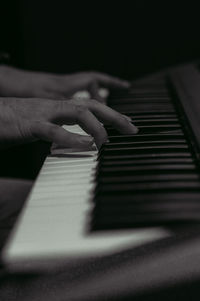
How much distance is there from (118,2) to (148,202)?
1762mm

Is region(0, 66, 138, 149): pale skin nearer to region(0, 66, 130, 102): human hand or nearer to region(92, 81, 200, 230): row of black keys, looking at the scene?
region(92, 81, 200, 230): row of black keys

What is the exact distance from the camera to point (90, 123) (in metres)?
0.92

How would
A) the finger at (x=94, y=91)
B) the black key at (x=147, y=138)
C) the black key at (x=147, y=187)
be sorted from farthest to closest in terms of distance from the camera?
1. the finger at (x=94, y=91)
2. the black key at (x=147, y=138)
3. the black key at (x=147, y=187)

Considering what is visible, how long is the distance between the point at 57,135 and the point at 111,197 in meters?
0.23

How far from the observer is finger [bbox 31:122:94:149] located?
0.90 m

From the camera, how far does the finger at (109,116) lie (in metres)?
0.96

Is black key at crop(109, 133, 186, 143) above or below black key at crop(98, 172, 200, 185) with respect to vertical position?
above

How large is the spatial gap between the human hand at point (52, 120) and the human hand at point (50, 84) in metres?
0.56

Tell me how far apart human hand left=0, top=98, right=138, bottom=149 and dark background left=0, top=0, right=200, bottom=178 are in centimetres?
138

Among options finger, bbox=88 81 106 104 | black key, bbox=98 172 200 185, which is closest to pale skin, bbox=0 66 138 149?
black key, bbox=98 172 200 185

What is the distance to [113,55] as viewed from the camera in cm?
234

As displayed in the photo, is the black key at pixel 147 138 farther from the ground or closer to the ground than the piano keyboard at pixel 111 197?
farther from the ground

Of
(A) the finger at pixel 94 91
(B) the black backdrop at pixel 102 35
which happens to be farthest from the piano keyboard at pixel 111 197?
(B) the black backdrop at pixel 102 35

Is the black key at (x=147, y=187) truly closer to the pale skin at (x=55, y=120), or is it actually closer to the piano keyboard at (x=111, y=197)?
the piano keyboard at (x=111, y=197)
